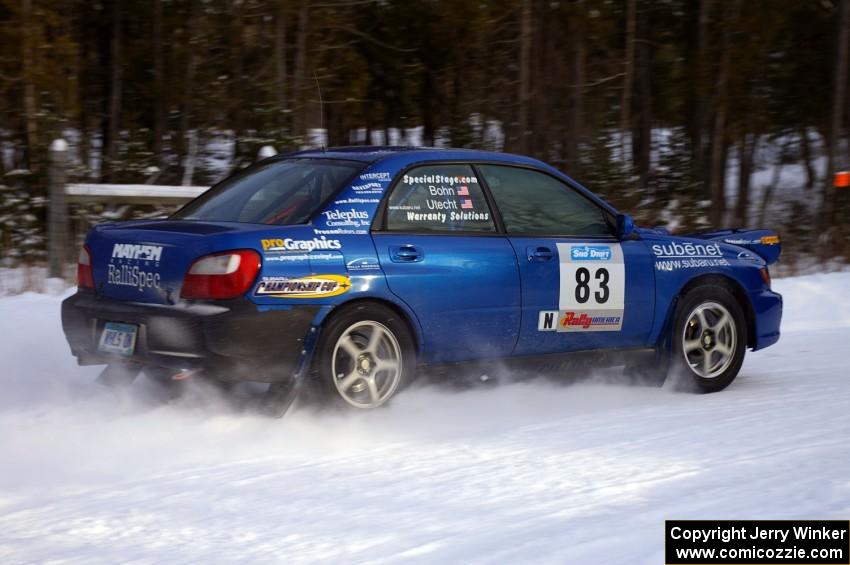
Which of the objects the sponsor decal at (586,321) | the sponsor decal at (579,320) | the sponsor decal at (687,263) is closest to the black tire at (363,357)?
the sponsor decal at (579,320)

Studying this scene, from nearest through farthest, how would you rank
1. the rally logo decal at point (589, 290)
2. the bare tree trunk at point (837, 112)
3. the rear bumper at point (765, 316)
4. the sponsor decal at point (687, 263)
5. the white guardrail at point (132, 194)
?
the rally logo decal at point (589, 290)
the sponsor decal at point (687, 263)
the rear bumper at point (765, 316)
the white guardrail at point (132, 194)
the bare tree trunk at point (837, 112)

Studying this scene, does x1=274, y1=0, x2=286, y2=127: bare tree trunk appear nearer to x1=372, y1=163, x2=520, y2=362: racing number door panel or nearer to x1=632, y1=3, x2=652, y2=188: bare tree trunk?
x1=632, y1=3, x2=652, y2=188: bare tree trunk

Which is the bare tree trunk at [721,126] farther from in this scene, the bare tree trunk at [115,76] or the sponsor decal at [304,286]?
the sponsor decal at [304,286]

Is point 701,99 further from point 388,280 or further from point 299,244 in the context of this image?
point 299,244

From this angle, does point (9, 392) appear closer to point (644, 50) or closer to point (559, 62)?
point (559, 62)

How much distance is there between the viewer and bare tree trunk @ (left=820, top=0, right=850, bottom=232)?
18516mm

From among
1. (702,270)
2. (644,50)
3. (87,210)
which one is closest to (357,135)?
(644,50)

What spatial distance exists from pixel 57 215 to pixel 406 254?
4.96 metres

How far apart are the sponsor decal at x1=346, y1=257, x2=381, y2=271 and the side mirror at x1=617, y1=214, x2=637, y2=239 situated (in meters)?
1.78

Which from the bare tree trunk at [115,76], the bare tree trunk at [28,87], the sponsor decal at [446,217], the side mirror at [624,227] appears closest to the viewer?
the sponsor decal at [446,217]

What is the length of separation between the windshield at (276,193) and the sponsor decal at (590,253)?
1.42m

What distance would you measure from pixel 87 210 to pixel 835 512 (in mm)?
8784

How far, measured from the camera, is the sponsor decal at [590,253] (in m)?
6.93

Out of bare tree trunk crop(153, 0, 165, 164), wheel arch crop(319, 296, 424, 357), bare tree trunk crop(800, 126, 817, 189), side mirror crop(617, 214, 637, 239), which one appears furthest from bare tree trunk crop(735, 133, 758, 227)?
wheel arch crop(319, 296, 424, 357)
